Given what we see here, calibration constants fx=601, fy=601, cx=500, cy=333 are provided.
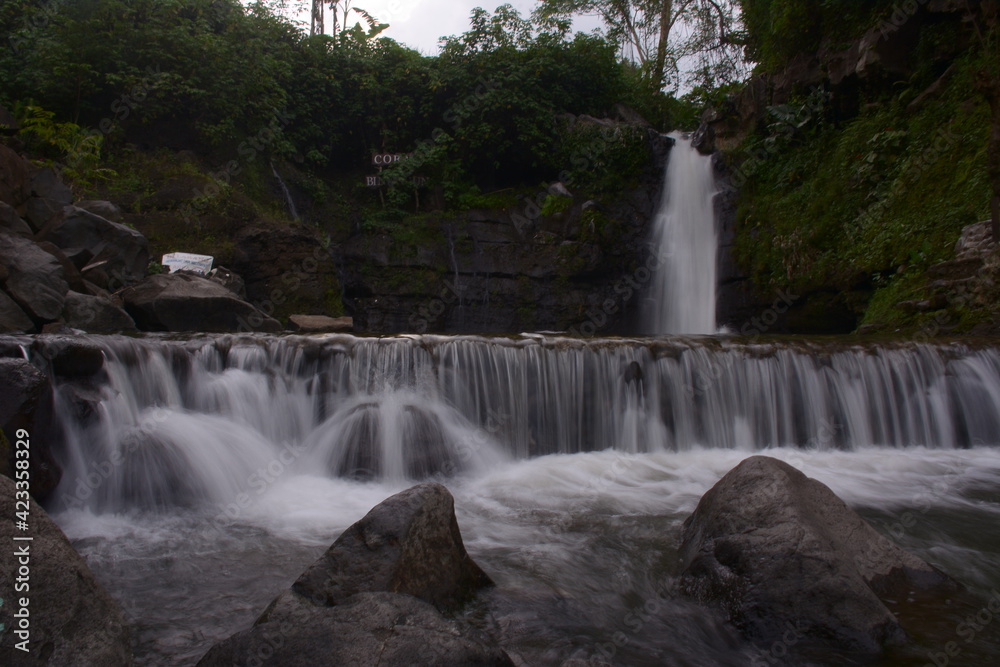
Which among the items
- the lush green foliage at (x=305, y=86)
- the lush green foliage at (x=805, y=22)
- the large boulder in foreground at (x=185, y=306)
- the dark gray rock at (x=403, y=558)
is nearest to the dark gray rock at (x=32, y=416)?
the dark gray rock at (x=403, y=558)

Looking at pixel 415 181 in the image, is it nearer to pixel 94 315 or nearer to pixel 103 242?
pixel 103 242

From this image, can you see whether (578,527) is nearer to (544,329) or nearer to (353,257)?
(544,329)

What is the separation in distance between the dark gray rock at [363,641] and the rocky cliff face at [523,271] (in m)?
14.3

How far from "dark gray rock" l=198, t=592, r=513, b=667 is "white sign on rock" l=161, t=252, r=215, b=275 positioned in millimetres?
11176

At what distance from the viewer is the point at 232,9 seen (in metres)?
16.4

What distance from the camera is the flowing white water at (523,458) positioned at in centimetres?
363

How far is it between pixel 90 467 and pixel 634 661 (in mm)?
4806

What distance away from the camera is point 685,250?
1561 centimetres

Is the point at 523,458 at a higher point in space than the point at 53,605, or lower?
lower

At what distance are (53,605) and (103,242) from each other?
30.9 feet

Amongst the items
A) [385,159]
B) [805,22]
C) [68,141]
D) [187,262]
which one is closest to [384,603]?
[187,262]

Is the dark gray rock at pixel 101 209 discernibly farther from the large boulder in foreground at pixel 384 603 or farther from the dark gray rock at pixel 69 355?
the large boulder in foreground at pixel 384 603

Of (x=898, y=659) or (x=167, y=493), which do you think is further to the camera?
(x=167, y=493)

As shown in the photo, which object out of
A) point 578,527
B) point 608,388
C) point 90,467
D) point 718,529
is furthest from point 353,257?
point 718,529
